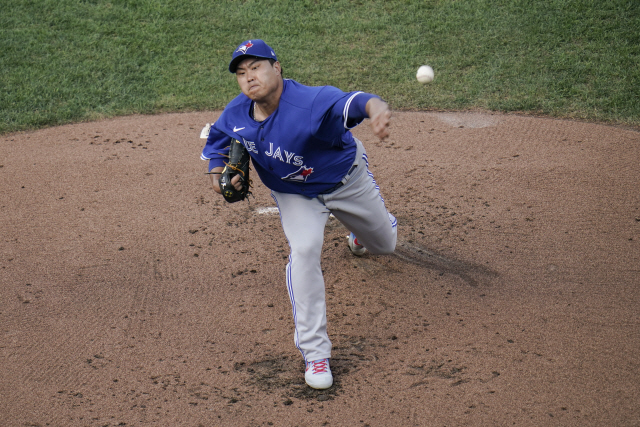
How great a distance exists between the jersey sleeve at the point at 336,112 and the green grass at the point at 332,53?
4.23 meters

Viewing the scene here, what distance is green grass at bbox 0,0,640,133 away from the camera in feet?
24.5

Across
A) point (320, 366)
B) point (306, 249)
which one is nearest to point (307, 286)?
point (306, 249)

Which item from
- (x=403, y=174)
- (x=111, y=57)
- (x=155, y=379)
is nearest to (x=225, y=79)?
(x=111, y=57)

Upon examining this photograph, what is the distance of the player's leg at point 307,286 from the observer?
134 inches

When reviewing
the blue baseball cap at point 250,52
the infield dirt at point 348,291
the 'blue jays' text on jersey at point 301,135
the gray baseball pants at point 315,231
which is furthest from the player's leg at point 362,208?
the blue baseball cap at point 250,52

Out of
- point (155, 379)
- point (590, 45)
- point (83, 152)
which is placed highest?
point (590, 45)

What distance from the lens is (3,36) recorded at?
8.79 m

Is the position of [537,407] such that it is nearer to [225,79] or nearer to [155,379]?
[155,379]

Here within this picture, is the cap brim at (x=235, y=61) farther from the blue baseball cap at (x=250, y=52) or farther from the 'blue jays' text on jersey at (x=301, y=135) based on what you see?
the 'blue jays' text on jersey at (x=301, y=135)

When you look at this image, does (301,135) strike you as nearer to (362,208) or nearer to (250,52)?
(250,52)

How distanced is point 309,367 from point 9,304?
2264 mm

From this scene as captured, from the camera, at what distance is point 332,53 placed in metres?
8.54

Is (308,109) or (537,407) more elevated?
(308,109)

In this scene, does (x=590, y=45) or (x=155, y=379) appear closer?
(x=155, y=379)
